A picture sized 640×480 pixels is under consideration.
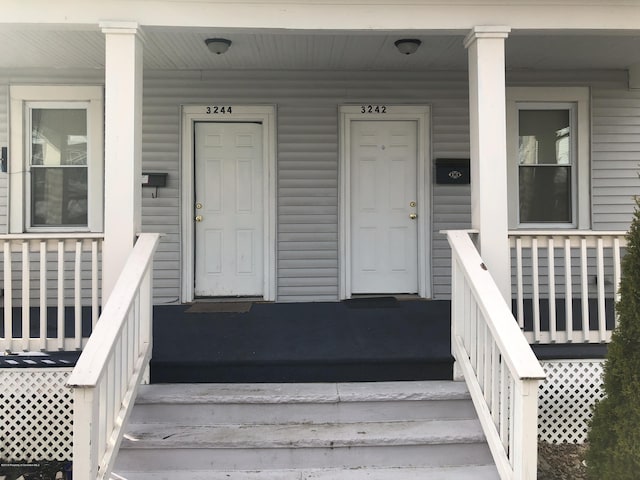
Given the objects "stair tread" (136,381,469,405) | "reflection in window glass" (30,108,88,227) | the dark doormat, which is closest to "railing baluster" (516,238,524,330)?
"stair tread" (136,381,469,405)

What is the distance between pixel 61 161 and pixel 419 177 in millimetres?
3602

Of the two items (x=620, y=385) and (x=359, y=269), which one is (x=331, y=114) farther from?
(x=620, y=385)

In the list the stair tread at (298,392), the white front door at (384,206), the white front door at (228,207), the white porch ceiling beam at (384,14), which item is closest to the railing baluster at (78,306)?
the stair tread at (298,392)

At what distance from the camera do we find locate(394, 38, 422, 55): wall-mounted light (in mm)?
4148

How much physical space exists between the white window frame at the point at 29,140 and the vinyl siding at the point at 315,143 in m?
0.44

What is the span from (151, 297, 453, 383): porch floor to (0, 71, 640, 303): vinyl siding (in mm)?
570

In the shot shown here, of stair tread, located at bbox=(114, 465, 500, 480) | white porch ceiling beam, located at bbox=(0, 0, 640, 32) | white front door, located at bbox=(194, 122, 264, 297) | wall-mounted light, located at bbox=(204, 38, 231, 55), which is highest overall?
wall-mounted light, located at bbox=(204, 38, 231, 55)

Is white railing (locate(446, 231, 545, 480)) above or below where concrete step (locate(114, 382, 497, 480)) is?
above

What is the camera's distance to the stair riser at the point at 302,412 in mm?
2893

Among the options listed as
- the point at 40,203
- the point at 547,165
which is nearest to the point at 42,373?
the point at 40,203

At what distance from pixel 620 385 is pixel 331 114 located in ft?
11.7

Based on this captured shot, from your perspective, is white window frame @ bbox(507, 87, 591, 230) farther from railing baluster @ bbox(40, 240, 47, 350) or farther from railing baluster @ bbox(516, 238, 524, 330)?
railing baluster @ bbox(40, 240, 47, 350)

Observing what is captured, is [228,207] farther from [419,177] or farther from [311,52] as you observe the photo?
[419,177]

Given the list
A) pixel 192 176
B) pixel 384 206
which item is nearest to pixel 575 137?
pixel 384 206
